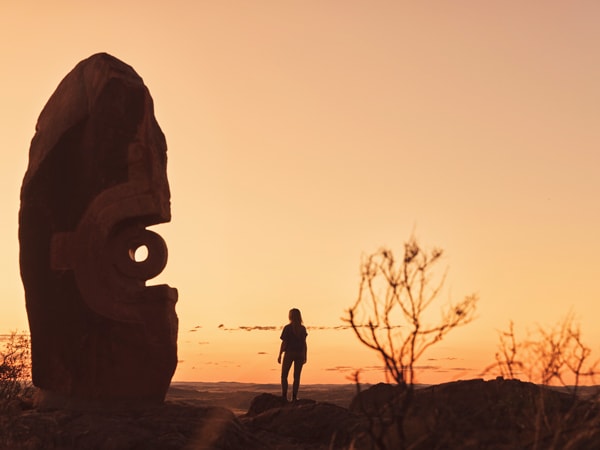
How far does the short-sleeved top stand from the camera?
17328mm

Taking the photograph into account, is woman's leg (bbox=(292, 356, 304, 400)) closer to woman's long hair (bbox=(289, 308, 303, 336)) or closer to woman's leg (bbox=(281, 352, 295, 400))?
woman's leg (bbox=(281, 352, 295, 400))

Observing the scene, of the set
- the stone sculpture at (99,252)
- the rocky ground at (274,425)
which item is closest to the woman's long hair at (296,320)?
the rocky ground at (274,425)

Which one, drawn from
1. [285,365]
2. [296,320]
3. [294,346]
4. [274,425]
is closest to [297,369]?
[285,365]

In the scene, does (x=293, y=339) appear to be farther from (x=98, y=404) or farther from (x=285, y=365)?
(x=98, y=404)

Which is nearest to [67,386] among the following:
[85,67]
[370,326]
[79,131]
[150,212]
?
[150,212]

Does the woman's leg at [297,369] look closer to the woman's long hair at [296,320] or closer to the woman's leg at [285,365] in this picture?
the woman's leg at [285,365]

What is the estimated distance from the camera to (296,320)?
17453 mm

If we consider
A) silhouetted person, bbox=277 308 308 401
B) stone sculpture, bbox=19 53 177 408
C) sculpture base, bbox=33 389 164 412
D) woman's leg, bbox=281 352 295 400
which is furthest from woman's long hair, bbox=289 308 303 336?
sculpture base, bbox=33 389 164 412

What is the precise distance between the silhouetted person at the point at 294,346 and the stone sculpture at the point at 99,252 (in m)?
4.21

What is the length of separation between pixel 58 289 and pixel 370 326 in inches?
296

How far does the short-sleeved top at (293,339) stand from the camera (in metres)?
17.3

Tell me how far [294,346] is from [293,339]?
13cm

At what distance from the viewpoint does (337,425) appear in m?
13.3

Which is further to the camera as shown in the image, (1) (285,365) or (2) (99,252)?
(1) (285,365)
